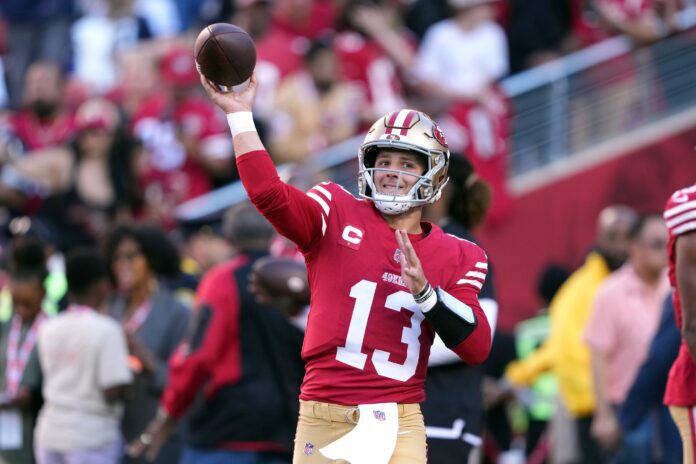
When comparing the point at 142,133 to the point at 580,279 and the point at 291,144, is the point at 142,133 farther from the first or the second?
the point at 580,279

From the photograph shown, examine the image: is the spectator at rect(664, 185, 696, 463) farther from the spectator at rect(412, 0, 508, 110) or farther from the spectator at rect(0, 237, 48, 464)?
the spectator at rect(412, 0, 508, 110)

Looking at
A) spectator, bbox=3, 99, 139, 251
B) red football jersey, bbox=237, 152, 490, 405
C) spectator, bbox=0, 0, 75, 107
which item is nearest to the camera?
red football jersey, bbox=237, 152, 490, 405

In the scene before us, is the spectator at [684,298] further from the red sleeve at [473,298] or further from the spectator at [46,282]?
the spectator at [46,282]

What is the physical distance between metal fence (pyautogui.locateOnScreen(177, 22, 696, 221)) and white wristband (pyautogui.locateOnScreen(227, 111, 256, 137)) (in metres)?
7.98

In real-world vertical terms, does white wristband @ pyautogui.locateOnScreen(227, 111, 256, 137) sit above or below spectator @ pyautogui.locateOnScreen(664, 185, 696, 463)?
above

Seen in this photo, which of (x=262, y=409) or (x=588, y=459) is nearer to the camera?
(x=262, y=409)

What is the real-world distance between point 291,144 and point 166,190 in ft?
3.78

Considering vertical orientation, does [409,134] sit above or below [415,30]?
below

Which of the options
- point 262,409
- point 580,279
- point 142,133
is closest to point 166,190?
point 142,133

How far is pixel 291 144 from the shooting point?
500 inches

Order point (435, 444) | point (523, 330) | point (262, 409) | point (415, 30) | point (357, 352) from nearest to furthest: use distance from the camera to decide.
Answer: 1. point (357, 352)
2. point (435, 444)
3. point (262, 409)
4. point (523, 330)
5. point (415, 30)

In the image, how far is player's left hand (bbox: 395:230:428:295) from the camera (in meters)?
5.12

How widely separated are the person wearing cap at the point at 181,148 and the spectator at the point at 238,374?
4801mm

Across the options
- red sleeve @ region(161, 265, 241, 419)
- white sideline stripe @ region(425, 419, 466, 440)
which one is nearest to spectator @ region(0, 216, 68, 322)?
red sleeve @ region(161, 265, 241, 419)
